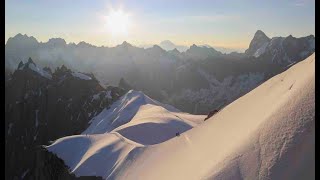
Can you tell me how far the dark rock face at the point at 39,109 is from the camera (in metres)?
137

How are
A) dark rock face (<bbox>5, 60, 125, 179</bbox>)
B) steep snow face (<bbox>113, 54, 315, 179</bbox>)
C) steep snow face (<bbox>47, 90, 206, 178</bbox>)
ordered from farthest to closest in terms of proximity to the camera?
dark rock face (<bbox>5, 60, 125, 179</bbox>) < steep snow face (<bbox>47, 90, 206, 178</bbox>) < steep snow face (<bbox>113, 54, 315, 179</bbox>)

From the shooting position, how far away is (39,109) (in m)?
150

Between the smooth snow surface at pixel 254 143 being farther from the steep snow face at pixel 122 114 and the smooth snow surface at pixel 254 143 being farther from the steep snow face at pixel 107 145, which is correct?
the steep snow face at pixel 122 114

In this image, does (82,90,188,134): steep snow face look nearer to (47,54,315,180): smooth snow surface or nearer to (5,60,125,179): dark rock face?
(5,60,125,179): dark rock face

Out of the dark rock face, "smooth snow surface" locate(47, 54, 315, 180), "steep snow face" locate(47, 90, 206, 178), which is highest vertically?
"smooth snow surface" locate(47, 54, 315, 180)

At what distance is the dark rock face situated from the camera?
137000 mm

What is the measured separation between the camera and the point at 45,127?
484 ft

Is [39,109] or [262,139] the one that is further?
[39,109]

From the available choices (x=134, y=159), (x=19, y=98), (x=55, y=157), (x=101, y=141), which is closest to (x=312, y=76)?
(x=134, y=159)

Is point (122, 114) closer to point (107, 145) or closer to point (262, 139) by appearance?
point (107, 145)

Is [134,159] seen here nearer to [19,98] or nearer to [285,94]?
[285,94]

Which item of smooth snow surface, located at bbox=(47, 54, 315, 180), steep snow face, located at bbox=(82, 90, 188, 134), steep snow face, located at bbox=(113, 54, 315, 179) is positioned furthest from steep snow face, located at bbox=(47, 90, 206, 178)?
steep snow face, located at bbox=(82, 90, 188, 134)

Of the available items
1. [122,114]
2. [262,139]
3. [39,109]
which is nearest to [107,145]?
[262,139]

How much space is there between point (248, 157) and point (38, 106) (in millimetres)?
144112
